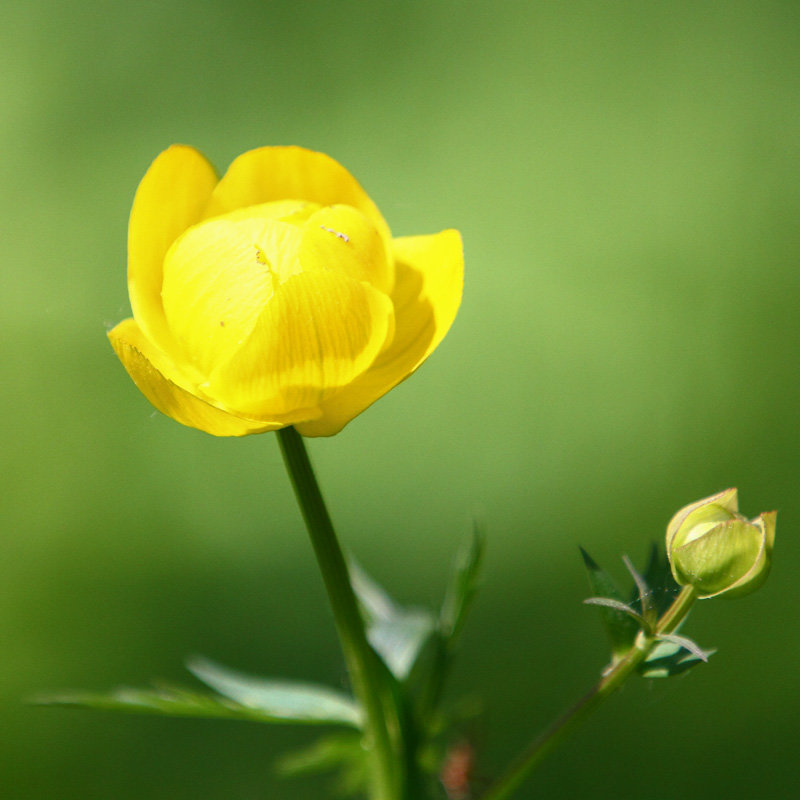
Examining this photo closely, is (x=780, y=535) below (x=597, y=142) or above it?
below

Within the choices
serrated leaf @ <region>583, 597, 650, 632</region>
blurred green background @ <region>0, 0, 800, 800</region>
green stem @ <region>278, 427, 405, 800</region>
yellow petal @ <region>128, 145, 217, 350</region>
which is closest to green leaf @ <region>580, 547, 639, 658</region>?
serrated leaf @ <region>583, 597, 650, 632</region>

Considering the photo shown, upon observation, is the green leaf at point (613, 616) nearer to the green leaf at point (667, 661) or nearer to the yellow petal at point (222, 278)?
the green leaf at point (667, 661)

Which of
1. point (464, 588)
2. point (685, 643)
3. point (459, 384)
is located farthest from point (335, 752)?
point (459, 384)

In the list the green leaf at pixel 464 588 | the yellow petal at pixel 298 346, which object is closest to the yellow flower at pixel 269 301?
the yellow petal at pixel 298 346

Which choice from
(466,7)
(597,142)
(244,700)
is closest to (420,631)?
(244,700)

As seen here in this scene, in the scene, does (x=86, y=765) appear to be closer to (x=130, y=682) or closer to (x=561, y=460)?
(x=130, y=682)

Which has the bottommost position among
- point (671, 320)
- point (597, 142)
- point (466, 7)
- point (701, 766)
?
point (701, 766)

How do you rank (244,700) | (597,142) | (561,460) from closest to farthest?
(244,700)
(561,460)
(597,142)
